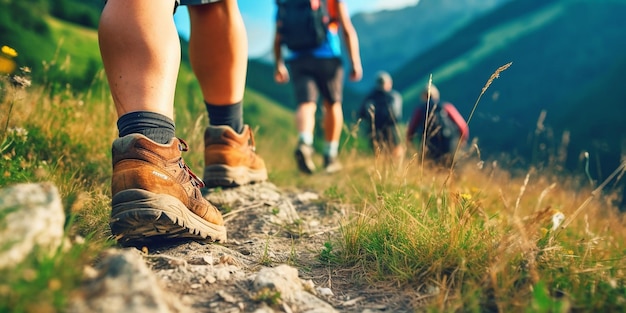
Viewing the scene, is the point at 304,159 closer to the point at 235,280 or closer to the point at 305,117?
the point at 305,117

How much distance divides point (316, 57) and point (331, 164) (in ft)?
3.98

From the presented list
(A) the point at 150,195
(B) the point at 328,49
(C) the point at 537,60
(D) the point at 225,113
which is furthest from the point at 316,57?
(C) the point at 537,60

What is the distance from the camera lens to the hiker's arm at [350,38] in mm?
5023

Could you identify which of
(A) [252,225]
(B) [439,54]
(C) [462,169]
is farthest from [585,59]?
(A) [252,225]

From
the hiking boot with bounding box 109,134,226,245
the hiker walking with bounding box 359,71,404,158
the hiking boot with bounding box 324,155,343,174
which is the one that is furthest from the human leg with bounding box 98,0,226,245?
the hiker walking with bounding box 359,71,404,158

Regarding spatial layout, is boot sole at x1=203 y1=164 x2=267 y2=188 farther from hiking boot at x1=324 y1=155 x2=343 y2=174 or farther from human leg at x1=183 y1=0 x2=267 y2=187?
hiking boot at x1=324 y1=155 x2=343 y2=174

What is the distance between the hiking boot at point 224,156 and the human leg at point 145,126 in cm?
73

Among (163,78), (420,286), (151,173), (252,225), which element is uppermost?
(163,78)

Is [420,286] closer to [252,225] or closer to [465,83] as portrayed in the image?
[252,225]

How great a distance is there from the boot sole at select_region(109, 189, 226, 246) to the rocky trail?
6 centimetres

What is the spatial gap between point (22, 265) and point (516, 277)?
1235 millimetres

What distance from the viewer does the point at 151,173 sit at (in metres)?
1.51

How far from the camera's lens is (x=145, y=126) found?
61.0 inches

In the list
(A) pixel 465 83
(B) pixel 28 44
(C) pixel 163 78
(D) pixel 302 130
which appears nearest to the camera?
(C) pixel 163 78
